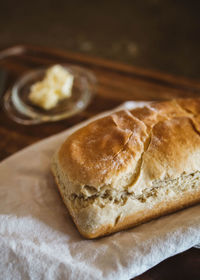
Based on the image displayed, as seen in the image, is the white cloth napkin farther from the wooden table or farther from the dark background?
the dark background

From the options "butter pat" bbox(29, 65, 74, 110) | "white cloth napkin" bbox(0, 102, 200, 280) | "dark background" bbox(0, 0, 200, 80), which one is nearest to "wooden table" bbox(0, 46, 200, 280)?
"butter pat" bbox(29, 65, 74, 110)

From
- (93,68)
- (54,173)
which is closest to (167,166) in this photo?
(54,173)

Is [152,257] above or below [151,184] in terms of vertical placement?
below

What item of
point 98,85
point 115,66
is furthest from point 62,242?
point 115,66

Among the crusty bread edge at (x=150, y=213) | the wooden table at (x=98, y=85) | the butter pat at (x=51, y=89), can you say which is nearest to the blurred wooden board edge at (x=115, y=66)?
the wooden table at (x=98, y=85)

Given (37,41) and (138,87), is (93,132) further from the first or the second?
(37,41)

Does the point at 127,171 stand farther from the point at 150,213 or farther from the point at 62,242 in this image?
the point at 62,242
